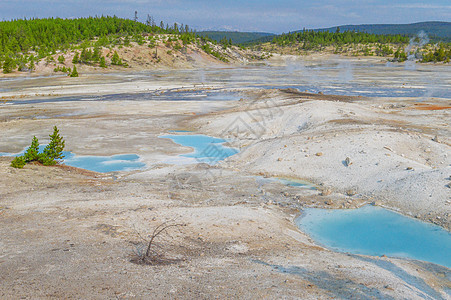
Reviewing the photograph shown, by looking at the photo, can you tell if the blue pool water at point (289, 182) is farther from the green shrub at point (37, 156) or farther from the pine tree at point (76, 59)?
the pine tree at point (76, 59)

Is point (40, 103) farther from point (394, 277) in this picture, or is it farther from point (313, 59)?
point (313, 59)

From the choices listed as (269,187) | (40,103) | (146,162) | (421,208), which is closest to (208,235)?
(269,187)

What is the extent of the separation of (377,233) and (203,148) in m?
10.3

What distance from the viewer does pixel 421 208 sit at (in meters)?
10.8

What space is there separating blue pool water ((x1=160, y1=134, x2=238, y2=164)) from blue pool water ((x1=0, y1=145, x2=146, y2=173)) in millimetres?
1660

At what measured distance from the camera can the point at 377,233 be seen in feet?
32.9

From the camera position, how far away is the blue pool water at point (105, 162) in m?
15.6

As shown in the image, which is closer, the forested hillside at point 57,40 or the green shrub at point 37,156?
the green shrub at point 37,156

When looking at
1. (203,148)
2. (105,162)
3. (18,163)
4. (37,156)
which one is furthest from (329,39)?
(18,163)

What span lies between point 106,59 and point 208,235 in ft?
230

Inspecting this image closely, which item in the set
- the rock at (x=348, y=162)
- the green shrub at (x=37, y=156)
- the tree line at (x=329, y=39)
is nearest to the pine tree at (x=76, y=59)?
the green shrub at (x=37, y=156)

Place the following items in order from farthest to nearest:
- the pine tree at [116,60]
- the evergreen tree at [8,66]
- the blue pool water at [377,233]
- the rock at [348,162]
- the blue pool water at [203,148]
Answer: the pine tree at [116,60], the evergreen tree at [8,66], the blue pool water at [203,148], the rock at [348,162], the blue pool water at [377,233]

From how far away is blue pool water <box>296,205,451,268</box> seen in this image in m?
9.03

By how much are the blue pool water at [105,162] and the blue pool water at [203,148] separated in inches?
65.4
